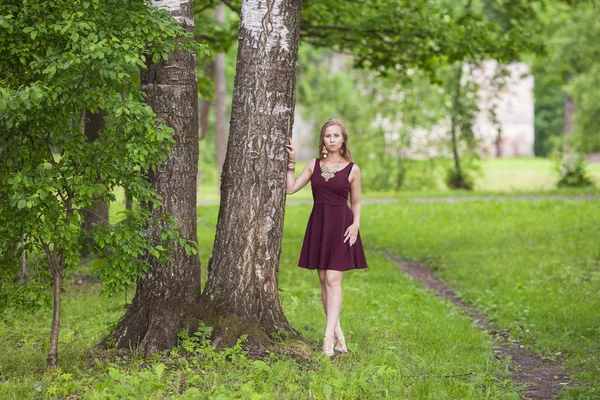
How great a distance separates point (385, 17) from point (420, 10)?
2.01ft

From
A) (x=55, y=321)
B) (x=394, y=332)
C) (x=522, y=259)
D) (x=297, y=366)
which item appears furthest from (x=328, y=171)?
(x=522, y=259)

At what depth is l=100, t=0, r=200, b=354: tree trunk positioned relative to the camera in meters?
6.59

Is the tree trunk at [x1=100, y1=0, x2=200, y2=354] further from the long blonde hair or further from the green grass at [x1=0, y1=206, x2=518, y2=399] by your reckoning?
the long blonde hair

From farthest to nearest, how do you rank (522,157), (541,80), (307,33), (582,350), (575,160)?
(522,157), (541,80), (575,160), (307,33), (582,350)

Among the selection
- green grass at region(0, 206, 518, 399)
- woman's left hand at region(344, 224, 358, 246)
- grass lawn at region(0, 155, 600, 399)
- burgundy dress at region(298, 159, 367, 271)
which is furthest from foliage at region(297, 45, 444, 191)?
woman's left hand at region(344, 224, 358, 246)

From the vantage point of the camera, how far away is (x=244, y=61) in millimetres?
6625

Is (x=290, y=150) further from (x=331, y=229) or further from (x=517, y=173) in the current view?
(x=517, y=173)

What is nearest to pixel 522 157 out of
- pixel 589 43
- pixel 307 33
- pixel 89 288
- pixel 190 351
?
pixel 589 43

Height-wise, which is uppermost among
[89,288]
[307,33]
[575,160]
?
[307,33]

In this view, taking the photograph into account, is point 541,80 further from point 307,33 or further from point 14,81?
point 14,81

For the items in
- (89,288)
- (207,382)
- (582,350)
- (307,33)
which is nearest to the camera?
(207,382)

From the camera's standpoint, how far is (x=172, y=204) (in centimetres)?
663

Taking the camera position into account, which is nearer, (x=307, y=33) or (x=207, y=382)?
(x=207, y=382)

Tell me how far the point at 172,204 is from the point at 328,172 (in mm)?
1367
